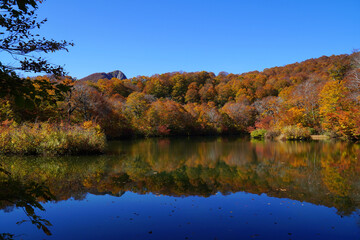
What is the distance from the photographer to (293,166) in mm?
10883

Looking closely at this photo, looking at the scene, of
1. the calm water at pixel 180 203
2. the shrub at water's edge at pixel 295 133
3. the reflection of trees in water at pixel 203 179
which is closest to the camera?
the calm water at pixel 180 203

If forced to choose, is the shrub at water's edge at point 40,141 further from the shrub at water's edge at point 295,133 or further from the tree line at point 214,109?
the shrub at water's edge at point 295,133

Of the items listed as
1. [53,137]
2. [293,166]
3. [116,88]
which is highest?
[116,88]

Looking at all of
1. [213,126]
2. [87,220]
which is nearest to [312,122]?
[213,126]

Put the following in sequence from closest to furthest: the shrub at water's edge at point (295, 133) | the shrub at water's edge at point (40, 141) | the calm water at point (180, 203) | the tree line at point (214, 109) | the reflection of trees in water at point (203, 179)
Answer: the calm water at point (180, 203), the reflection of trees in water at point (203, 179), the shrub at water's edge at point (40, 141), the tree line at point (214, 109), the shrub at water's edge at point (295, 133)

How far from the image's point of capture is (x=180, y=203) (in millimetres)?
6000

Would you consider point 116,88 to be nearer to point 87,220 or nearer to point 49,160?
point 49,160

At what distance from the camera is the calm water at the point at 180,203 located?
4270 millimetres

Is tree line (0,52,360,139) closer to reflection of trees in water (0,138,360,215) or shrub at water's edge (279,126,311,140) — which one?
shrub at water's edge (279,126,311,140)

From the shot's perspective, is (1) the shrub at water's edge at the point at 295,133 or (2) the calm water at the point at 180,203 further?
(1) the shrub at water's edge at the point at 295,133

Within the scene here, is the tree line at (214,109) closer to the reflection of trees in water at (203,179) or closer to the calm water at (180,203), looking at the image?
the calm water at (180,203)

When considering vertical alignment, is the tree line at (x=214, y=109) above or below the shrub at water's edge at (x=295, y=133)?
above

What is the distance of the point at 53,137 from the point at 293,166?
37.0 feet

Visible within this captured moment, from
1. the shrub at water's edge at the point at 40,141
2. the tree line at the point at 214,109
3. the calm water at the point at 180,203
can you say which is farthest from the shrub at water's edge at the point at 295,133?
the shrub at water's edge at the point at 40,141
